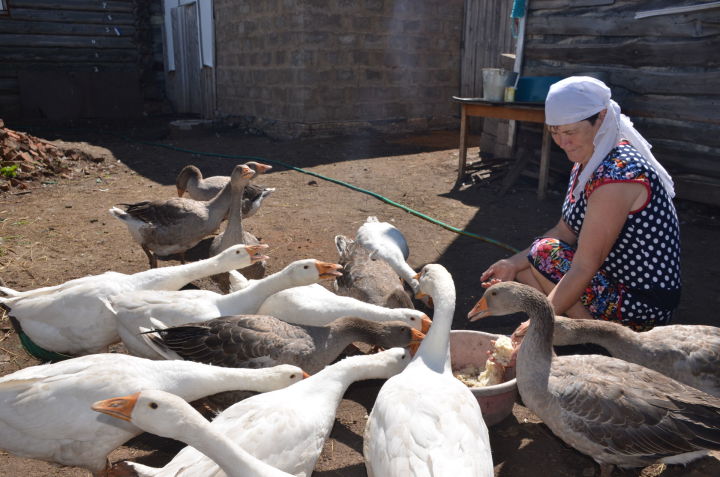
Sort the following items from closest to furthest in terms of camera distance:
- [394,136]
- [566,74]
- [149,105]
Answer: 1. [566,74]
2. [394,136]
3. [149,105]

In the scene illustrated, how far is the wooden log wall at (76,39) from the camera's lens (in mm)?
15492

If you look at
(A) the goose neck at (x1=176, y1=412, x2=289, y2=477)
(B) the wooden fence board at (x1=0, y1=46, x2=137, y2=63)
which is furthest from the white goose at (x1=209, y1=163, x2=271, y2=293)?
(B) the wooden fence board at (x1=0, y1=46, x2=137, y2=63)

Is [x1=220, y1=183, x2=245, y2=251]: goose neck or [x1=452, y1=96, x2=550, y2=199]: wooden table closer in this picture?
[x1=220, y1=183, x2=245, y2=251]: goose neck

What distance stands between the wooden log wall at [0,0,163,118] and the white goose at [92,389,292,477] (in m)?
16.2

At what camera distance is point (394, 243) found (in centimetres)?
562

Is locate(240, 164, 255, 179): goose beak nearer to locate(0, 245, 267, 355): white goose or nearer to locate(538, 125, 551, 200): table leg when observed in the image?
locate(0, 245, 267, 355): white goose

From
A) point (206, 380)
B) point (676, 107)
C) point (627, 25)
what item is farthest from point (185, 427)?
point (627, 25)

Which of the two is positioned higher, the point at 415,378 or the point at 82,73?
the point at 82,73

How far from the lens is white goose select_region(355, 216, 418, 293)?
209 inches

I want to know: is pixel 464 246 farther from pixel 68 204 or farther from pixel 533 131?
pixel 68 204

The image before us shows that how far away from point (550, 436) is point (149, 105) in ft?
58.8

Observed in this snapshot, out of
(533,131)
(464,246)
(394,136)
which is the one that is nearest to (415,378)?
(464,246)

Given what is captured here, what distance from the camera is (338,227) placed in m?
7.10

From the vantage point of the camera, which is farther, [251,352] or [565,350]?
[565,350]
